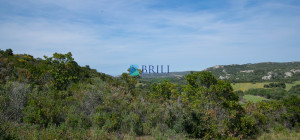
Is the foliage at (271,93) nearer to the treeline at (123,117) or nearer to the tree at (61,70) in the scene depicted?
the treeline at (123,117)

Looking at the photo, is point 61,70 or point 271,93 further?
point 271,93

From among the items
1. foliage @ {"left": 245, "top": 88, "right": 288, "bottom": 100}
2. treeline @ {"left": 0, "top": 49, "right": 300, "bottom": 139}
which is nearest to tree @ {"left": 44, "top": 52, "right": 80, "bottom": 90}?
treeline @ {"left": 0, "top": 49, "right": 300, "bottom": 139}

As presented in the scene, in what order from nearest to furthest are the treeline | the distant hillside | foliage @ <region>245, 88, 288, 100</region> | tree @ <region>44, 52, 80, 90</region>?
the treeline → tree @ <region>44, 52, 80, 90</region> → foliage @ <region>245, 88, 288, 100</region> → the distant hillside

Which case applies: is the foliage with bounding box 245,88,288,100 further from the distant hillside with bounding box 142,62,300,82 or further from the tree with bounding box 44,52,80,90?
the tree with bounding box 44,52,80,90

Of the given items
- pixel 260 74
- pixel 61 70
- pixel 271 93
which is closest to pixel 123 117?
pixel 61 70

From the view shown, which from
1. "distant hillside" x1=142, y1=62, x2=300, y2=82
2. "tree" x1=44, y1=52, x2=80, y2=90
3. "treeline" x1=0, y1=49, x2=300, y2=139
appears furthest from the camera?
"distant hillside" x1=142, y1=62, x2=300, y2=82

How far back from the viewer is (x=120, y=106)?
7.58 metres

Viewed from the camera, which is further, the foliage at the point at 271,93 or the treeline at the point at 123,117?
the foliage at the point at 271,93

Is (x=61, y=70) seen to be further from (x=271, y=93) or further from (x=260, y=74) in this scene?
(x=260, y=74)

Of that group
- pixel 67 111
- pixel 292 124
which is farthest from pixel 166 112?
pixel 292 124

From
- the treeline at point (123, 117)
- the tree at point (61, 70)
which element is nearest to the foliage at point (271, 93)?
the treeline at point (123, 117)

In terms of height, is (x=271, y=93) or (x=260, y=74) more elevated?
(x=260, y=74)

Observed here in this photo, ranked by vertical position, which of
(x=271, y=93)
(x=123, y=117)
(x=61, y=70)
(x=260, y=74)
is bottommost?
(x=271, y=93)

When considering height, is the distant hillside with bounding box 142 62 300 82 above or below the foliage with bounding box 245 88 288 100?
above
